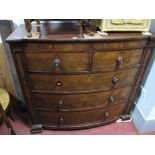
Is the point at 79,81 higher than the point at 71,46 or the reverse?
the reverse

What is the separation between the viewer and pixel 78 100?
1276 millimetres

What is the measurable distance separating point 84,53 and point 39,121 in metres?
0.79

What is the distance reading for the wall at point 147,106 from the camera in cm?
137

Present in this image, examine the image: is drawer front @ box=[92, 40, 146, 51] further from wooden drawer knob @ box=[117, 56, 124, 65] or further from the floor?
the floor

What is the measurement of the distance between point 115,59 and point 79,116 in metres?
0.60

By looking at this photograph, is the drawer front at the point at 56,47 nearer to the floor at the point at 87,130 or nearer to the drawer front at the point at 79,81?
the drawer front at the point at 79,81

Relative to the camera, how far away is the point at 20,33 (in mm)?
1032

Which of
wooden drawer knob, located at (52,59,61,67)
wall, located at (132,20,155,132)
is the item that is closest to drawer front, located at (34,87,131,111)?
wall, located at (132,20,155,132)

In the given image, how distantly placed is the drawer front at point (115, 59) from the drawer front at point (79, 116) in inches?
17.8

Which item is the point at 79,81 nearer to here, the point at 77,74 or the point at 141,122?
the point at 77,74

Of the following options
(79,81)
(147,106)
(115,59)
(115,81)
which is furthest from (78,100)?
(147,106)

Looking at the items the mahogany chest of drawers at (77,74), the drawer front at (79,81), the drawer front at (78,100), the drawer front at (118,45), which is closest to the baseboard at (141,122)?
the mahogany chest of drawers at (77,74)
